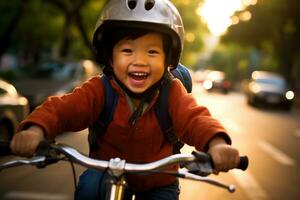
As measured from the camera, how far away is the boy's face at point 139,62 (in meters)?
2.79

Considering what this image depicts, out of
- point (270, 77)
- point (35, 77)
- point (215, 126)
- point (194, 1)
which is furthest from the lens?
point (194, 1)

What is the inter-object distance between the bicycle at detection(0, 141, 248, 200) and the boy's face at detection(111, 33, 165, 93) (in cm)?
63

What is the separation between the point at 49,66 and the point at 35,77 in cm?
61

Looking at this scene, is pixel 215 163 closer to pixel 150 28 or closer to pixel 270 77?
pixel 150 28

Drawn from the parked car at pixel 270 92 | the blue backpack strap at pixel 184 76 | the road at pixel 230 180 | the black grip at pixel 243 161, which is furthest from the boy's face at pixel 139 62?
the parked car at pixel 270 92

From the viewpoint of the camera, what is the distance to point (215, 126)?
252 centimetres

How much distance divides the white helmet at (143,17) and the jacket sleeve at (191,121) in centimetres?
30

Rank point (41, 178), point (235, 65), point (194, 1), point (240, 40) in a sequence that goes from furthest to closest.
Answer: point (235, 65) → point (194, 1) → point (240, 40) → point (41, 178)

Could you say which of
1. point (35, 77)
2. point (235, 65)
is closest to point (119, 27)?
point (35, 77)

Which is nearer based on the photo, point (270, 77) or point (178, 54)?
point (178, 54)

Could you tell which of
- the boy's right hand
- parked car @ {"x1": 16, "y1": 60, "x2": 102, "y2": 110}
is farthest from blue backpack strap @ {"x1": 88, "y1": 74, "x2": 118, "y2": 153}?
parked car @ {"x1": 16, "y1": 60, "x2": 102, "y2": 110}

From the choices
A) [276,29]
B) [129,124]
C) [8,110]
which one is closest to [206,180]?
[129,124]

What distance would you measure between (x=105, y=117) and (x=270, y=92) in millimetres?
23306

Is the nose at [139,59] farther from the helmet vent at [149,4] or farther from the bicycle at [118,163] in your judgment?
the bicycle at [118,163]
